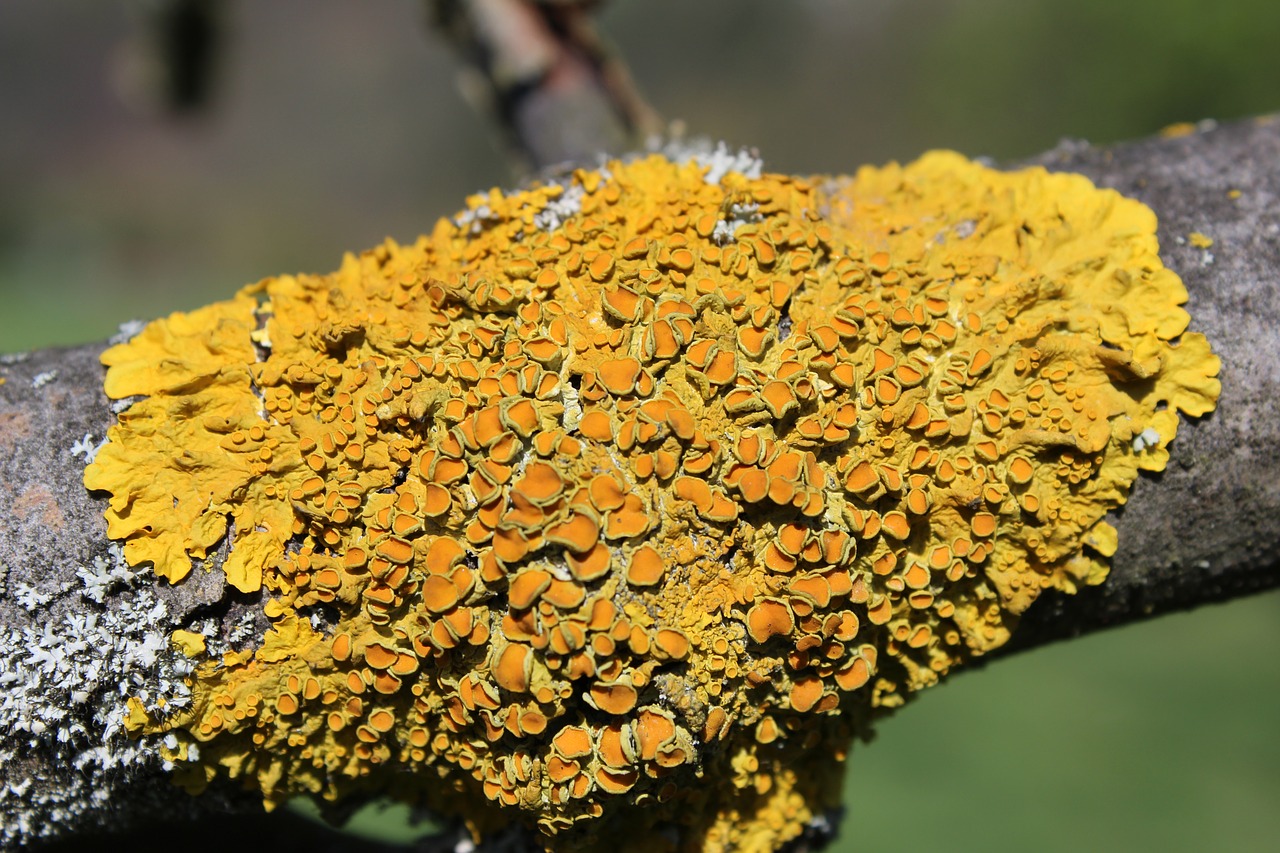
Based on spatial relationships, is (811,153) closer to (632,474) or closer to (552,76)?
(552,76)

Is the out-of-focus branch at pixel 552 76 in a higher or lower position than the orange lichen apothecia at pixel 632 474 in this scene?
higher

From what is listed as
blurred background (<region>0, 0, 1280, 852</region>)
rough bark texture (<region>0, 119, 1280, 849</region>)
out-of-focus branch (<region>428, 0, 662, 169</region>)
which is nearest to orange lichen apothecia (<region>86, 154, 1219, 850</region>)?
rough bark texture (<region>0, 119, 1280, 849</region>)

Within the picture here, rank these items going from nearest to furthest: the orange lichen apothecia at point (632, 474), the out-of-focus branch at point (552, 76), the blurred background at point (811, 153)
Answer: the orange lichen apothecia at point (632, 474) → the out-of-focus branch at point (552, 76) → the blurred background at point (811, 153)

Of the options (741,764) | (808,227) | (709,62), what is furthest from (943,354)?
(709,62)

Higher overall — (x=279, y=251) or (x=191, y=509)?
(x=279, y=251)

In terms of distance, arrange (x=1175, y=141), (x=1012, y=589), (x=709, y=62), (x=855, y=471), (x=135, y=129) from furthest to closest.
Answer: (x=135, y=129), (x=709, y=62), (x=1175, y=141), (x=1012, y=589), (x=855, y=471)

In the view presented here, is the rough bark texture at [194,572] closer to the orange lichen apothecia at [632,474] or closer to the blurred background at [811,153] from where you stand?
the orange lichen apothecia at [632,474]

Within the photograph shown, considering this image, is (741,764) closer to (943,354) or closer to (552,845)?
(552,845)

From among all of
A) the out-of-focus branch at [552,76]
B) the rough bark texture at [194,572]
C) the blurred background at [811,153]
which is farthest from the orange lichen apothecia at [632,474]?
the blurred background at [811,153]
